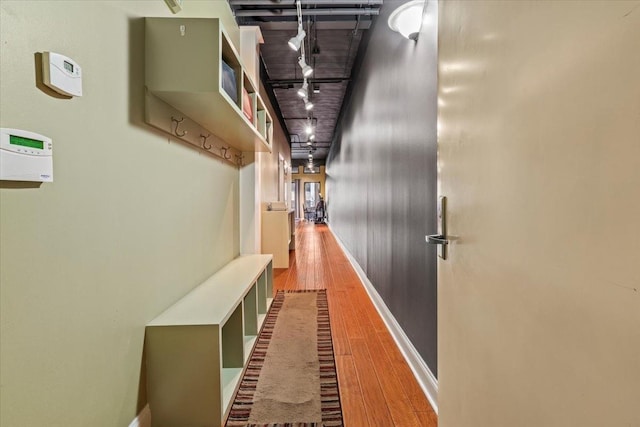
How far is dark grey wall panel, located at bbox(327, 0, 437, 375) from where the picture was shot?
181 centimetres

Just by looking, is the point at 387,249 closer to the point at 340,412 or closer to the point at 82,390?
the point at 340,412

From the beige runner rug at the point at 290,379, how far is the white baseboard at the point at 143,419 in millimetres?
396

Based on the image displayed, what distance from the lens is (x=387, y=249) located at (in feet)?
9.71

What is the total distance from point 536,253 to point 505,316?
0.21 meters

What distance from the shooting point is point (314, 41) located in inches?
167

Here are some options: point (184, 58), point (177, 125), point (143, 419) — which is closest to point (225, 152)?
point (177, 125)

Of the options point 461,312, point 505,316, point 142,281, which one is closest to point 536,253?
point 505,316

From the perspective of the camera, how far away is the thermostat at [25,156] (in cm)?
81

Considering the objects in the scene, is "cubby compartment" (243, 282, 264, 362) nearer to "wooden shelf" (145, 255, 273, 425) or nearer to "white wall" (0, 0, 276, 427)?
"white wall" (0, 0, 276, 427)

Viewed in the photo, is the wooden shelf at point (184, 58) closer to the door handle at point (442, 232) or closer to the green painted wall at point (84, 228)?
the green painted wall at point (84, 228)

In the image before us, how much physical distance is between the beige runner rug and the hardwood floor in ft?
0.31

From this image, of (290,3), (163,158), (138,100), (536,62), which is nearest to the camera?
(536,62)

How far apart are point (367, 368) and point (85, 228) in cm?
191

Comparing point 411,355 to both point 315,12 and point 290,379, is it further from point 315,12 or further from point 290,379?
point 315,12
